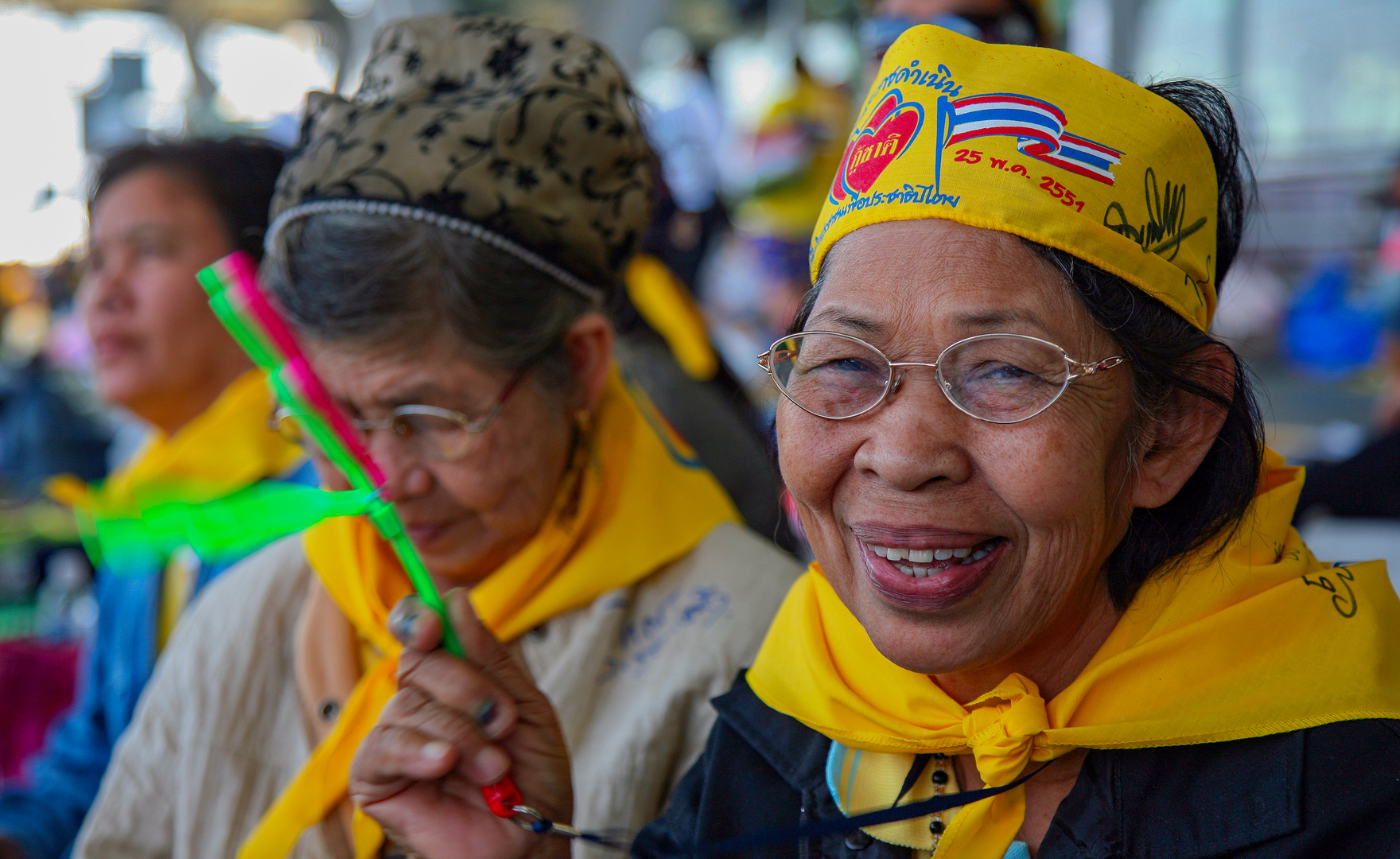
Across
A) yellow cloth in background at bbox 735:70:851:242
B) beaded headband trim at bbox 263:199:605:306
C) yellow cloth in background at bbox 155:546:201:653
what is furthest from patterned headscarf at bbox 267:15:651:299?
yellow cloth in background at bbox 735:70:851:242

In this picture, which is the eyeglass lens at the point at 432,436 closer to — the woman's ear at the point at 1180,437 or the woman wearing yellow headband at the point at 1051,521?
the woman wearing yellow headband at the point at 1051,521

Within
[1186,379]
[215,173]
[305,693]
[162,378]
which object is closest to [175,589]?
[162,378]

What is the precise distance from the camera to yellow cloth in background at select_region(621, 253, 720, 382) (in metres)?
3.18

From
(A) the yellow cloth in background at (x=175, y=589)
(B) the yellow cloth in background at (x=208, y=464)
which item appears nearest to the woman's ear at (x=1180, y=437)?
(B) the yellow cloth in background at (x=208, y=464)

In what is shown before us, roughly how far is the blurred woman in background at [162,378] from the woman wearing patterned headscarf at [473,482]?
0.60 metres

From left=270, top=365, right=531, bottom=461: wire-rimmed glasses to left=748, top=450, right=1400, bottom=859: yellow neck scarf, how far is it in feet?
2.35

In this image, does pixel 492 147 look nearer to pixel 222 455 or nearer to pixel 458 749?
pixel 458 749

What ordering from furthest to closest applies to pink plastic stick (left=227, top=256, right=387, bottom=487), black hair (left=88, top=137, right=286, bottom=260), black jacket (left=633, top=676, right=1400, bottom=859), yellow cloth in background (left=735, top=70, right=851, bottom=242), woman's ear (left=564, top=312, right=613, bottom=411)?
yellow cloth in background (left=735, top=70, right=851, bottom=242) < black hair (left=88, top=137, right=286, bottom=260) < woman's ear (left=564, top=312, right=613, bottom=411) < pink plastic stick (left=227, top=256, right=387, bottom=487) < black jacket (left=633, top=676, right=1400, bottom=859)

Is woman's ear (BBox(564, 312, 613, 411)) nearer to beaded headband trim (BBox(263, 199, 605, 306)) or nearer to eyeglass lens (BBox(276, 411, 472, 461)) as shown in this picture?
beaded headband trim (BBox(263, 199, 605, 306))

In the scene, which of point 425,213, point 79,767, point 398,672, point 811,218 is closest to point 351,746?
point 398,672

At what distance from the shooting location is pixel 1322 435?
4.36 meters

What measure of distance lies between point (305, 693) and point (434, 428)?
1.86 feet
